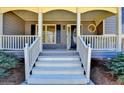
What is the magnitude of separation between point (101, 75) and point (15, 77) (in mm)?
3855

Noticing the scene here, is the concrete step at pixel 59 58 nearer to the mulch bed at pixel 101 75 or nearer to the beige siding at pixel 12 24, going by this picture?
the mulch bed at pixel 101 75

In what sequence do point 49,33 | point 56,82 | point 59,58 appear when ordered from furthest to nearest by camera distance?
point 49,33 → point 59,58 → point 56,82

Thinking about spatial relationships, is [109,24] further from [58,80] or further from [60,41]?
[58,80]

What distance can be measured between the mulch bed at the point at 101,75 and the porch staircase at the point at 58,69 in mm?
566

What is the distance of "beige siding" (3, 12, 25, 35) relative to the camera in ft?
56.3

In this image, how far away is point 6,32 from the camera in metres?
17.2

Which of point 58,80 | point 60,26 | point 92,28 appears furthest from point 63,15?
point 58,80

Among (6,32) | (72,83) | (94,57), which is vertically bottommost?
(72,83)

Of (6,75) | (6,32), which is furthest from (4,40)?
(6,75)

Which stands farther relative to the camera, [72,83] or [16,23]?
[16,23]

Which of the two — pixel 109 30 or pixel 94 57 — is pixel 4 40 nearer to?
pixel 94 57

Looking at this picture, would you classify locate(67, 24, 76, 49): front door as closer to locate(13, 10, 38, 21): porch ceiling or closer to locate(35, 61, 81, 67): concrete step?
Answer: locate(13, 10, 38, 21): porch ceiling

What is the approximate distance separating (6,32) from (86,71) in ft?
24.6

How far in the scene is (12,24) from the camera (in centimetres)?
1823
